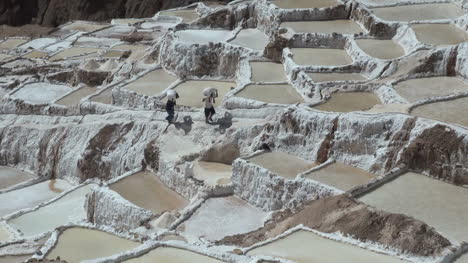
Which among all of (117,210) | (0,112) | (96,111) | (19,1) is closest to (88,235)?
(117,210)

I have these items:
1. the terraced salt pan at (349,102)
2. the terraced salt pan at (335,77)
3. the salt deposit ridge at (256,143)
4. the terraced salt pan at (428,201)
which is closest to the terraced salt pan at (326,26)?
the salt deposit ridge at (256,143)

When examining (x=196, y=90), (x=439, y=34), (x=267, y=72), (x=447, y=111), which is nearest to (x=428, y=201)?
(x=447, y=111)

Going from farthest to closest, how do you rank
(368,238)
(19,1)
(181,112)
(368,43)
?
(19,1) < (368,43) < (181,112) < (368,238)

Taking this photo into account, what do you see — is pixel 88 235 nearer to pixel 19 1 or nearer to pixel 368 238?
pixel 368 238

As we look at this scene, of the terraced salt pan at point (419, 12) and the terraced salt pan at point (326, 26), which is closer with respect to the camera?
the terraced salt pan at point (419, 12)

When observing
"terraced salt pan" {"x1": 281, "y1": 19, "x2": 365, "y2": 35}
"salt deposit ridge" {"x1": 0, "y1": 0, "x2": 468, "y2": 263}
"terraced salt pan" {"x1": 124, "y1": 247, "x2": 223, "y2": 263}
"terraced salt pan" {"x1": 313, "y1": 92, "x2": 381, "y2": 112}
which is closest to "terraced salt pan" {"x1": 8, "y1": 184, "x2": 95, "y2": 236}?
"salt deposit ridge" {"x1": 0, "y1": 0, "x2": 468, "y2": 263}

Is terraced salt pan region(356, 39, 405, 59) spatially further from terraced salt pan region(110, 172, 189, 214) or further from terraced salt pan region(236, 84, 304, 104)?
terraced salt pan region(110, 172, 189, 214)

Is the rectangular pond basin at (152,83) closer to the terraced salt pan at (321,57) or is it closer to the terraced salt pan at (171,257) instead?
the terraced salt pan at (321,57)
